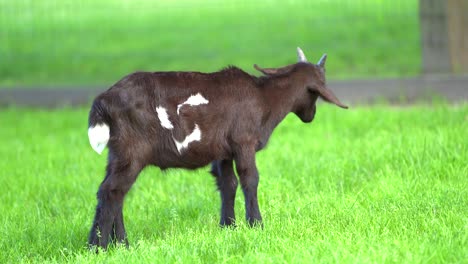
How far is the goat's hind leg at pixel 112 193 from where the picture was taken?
535cm

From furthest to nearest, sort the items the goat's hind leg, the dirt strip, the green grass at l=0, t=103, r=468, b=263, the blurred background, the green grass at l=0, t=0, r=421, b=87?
the green grass at l=0, t=0, r=421, b=87 → the blurred background → the dirt strip → the goat's hind leg → the green grass at l=0, t=103, r=468, b=263

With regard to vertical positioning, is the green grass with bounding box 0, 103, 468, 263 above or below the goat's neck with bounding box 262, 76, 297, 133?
below

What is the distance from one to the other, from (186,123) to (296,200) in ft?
4.66

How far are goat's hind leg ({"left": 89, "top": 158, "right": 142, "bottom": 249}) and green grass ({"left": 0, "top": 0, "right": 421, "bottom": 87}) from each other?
8241 mm

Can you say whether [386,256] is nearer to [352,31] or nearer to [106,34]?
[352,31]

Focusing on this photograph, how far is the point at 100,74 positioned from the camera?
48.1ft

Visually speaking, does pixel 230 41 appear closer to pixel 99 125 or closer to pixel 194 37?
pixel 194 37

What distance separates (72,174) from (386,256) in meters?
4.27

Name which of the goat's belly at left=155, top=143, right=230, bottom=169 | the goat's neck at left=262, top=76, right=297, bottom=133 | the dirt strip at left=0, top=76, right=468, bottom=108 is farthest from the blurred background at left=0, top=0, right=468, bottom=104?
the goat's belly at left=155, top=143, right=230, bottom=169

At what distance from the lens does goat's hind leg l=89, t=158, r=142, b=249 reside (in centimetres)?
535

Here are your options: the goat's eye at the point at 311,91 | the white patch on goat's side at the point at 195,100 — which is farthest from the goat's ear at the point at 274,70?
the white patch on goat's side at the point at 195,100

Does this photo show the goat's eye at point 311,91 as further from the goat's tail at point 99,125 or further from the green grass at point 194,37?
the green grass at point 194,37

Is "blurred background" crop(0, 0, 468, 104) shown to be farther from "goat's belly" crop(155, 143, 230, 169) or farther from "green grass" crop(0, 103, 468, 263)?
"goat's belly" crop(155, 143, 230, 169)

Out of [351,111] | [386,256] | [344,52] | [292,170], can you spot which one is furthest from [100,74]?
[386,256]
